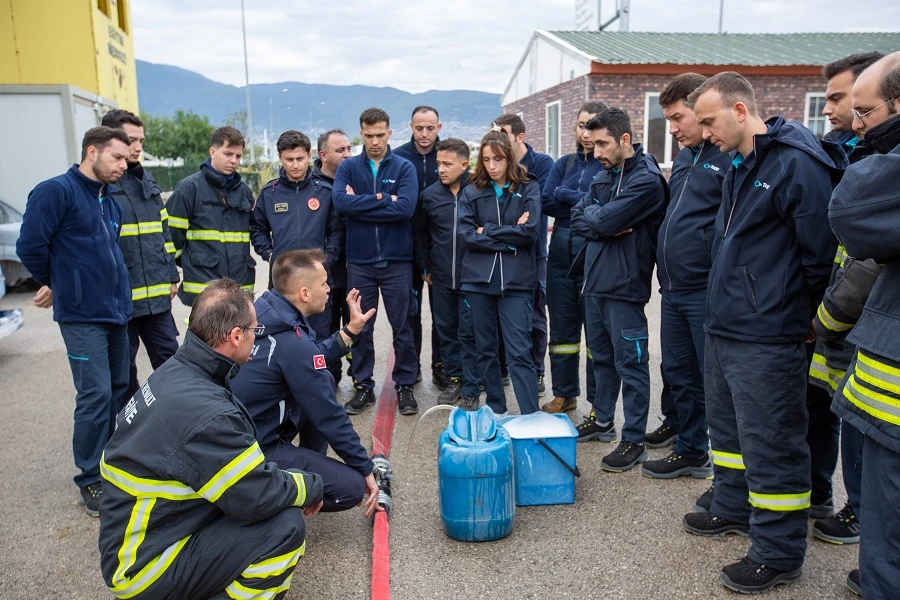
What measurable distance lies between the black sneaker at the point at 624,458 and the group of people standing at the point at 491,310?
1cm

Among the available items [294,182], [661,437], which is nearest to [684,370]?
[661,437]

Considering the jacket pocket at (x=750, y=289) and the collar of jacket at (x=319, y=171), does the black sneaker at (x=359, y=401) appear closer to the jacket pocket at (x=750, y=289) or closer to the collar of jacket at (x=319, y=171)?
the collar of jacket at (x=319, y=171)

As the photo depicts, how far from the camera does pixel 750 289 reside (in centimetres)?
325

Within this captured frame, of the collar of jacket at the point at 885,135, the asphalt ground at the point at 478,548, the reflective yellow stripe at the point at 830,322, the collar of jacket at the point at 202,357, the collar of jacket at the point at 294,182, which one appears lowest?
the asphalt ground at the point at 478,548

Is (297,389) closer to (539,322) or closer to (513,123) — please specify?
(539,322)

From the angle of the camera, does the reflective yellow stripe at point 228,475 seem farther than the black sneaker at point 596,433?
No

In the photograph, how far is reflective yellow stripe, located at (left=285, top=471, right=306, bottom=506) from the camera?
10.2 ft

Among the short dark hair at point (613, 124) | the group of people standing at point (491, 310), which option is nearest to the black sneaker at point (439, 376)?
the group of people standing at point (491, 310)

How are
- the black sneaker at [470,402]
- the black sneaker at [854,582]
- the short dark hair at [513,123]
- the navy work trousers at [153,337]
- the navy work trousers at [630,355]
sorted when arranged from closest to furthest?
1. the black sneaker at [854,582]
2. the navy work trousers at [630,355]
3. the navy work trousers at [153,337]
4. the black sneaker at [470,402]
5. the short dark hair at [513,123]

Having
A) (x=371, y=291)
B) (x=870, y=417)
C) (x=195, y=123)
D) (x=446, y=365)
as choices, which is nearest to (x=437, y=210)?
(x=371, y=291)

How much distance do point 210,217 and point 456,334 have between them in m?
2.15

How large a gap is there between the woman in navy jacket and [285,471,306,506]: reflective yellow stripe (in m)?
2.30

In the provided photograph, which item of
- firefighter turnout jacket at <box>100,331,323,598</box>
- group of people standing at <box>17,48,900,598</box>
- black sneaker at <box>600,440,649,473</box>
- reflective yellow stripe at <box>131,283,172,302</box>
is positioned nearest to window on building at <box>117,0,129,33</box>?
group of people standing at <box>17,48,900,598</box>

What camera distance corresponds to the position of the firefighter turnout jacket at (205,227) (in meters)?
5.66
